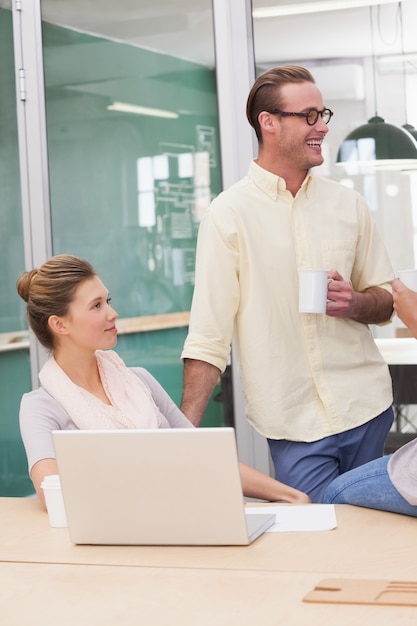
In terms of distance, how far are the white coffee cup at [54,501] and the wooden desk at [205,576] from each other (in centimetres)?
6

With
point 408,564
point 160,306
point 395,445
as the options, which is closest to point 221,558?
point 408,564

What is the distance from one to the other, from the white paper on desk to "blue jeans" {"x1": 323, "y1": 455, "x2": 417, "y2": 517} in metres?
0.05

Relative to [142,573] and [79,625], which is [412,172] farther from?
[79,625]

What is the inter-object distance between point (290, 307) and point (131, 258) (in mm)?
1400

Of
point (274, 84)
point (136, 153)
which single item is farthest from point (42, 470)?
point (136, 153)

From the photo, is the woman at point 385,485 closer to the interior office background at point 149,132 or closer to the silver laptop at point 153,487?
the silver laptop at point 153,487

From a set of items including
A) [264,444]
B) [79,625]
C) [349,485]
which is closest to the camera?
Result: [79,625]

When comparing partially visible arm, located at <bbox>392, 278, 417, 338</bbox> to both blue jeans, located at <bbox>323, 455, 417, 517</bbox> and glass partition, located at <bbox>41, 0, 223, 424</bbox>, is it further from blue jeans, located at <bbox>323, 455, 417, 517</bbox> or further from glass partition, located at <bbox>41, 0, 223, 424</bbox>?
glass partition, located at <bbox>41, 0, 223, 424</bbox>

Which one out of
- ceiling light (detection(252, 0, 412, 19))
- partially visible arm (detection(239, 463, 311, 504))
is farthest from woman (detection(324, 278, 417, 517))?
ceiling light (detection(252, 0, 412, 19))

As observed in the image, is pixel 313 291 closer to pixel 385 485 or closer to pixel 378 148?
pixel 385 485

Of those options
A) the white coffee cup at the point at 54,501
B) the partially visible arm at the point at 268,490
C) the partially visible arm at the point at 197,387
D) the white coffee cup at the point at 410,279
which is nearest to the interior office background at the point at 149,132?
the partially visible arm at the point at 197,387

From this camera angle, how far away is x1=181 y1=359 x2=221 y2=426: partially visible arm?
3.21 m

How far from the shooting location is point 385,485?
227 cm

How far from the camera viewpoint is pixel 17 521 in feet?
7.95
